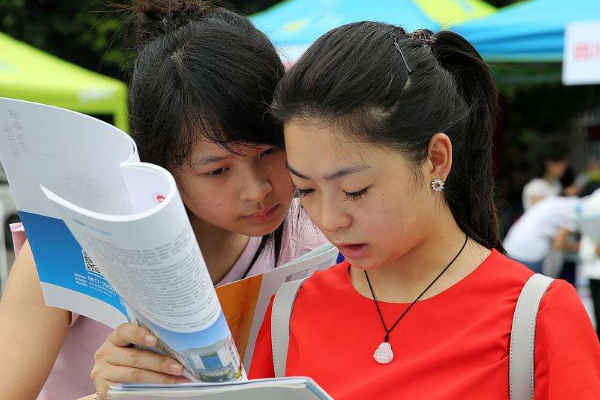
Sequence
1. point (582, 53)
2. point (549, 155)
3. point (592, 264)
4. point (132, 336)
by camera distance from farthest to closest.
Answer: point (549, 155), point (592, 264), point (582, 53), point (132, 336)

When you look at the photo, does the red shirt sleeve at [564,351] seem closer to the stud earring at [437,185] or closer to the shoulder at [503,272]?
the shoulder at [503,272]

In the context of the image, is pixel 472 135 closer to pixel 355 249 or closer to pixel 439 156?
pixel 439 156

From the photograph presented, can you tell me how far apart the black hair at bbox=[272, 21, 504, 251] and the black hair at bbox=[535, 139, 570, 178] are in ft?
20.8

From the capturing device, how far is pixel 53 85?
6.17m

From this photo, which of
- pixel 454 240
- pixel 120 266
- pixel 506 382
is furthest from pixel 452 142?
pixel 120 266

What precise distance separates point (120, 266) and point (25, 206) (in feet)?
1.23

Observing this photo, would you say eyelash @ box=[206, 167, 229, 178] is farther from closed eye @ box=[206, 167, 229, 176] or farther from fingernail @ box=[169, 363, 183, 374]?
fingernail @ box=[169, 363, 183, 374]

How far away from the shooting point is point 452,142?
1.53 metres

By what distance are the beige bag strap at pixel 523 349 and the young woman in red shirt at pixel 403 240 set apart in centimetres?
1

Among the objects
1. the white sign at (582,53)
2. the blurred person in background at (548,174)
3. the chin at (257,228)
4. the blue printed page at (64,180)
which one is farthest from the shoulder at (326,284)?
the blurred person in background at (548,174)

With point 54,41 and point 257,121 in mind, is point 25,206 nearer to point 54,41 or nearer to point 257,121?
point 257,121

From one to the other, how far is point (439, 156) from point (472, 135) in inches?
6.3

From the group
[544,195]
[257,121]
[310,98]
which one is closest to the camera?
[310,98]

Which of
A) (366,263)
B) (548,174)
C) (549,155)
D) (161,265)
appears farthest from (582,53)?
(161,265)
